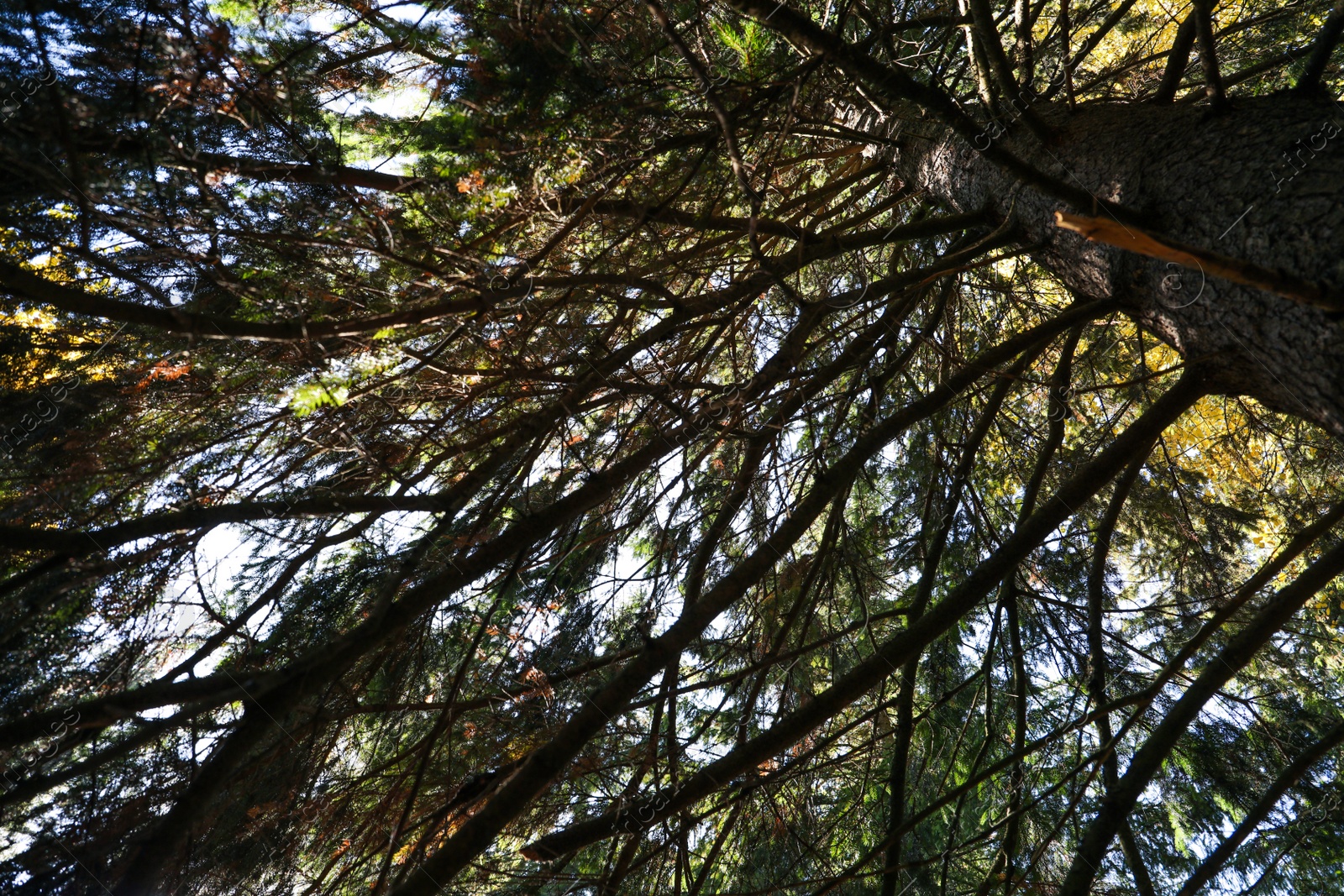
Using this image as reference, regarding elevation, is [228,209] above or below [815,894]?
above

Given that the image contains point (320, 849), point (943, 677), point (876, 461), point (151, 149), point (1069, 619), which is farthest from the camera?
point (876, 461)

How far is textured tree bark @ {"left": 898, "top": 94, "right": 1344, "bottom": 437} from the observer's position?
1.41 metres

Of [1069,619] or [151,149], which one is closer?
[151,149]

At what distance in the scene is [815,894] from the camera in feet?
6.40

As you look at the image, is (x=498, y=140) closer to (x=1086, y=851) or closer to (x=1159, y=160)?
(x=1159, y=160)

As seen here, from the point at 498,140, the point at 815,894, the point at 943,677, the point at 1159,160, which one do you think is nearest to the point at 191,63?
the point at 498,140

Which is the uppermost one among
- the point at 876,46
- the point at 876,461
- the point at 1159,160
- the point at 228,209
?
the point at 876,46

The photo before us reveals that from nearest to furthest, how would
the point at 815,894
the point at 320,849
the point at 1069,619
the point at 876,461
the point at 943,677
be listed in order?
the point at 815,894
the point at 320,849
the point at 1069,619
the point at 943,677
the point at 876,461

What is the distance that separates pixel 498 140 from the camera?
2.33 m

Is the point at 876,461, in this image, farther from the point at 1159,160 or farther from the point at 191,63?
the point at 191,63

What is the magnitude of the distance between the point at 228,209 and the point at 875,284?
1.82 metres

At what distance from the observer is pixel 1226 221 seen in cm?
162

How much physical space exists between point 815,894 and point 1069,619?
2.15m

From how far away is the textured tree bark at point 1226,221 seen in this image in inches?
55.6
